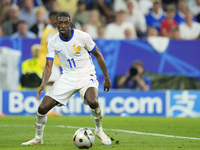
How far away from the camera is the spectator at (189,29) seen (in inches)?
637

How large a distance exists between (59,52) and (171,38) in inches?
357

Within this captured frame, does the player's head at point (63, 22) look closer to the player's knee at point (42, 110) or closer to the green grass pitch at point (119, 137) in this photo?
the player's knee at point (42, 110)

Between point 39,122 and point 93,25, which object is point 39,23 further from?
point 39,122

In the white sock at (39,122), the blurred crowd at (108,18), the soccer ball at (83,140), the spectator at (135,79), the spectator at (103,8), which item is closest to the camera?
the soccer ball at (83,140)

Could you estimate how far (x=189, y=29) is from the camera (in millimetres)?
16281

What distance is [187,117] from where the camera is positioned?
13039mm

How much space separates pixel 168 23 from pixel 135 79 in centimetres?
317

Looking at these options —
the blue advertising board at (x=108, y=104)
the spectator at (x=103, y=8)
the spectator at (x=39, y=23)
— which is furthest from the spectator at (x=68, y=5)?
the blue advertising board at (x=108, y=104)

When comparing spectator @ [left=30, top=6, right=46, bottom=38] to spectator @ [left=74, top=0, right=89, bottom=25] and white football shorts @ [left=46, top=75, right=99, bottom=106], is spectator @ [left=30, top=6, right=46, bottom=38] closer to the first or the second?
spectator @ [left=74, top=0, right=89, bottom=25]

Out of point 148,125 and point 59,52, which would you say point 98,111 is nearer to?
point 59,52

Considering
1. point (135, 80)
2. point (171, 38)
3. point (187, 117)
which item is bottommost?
point (187, 117)

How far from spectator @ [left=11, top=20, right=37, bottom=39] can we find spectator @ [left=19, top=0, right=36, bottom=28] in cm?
37

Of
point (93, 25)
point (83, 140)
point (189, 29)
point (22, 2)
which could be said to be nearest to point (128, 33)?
point (93, 25)

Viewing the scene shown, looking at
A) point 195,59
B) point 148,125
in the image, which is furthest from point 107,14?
point 148,125
